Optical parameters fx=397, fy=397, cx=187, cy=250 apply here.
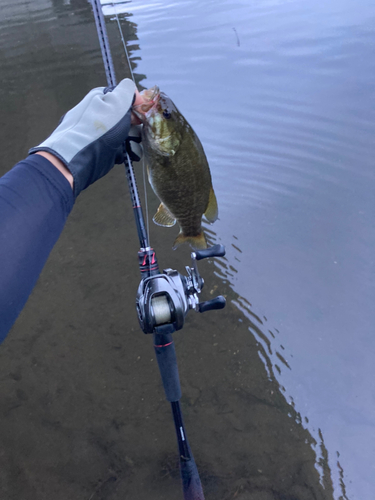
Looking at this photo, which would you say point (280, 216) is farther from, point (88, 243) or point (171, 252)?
point (88, 243)

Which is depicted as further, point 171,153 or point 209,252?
point 171,153

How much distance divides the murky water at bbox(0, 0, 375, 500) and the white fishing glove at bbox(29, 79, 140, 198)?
1101 mm

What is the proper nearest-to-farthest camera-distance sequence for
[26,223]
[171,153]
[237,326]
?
[26,223]
[171,153]
[237,326]

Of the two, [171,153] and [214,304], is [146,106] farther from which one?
[214,304]

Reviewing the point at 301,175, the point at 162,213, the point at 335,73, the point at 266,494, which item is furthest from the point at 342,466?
the point at 335,73

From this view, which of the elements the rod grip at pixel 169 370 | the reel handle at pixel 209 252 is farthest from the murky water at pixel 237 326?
the reel handle at pixel 209 252

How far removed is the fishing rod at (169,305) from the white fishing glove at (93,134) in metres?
0.17

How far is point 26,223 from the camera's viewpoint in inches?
40.3

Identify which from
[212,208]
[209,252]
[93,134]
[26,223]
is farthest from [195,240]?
[26,223]

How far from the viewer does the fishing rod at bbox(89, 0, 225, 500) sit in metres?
1.28

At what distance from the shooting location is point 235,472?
164cm

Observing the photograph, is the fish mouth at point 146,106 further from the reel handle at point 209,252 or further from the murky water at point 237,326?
the murky water at point 237,326

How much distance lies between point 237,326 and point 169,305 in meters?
0.97

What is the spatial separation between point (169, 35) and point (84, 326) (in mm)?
4453
